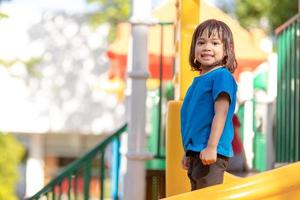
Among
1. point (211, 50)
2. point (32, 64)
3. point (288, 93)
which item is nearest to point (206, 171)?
point (211, 50)

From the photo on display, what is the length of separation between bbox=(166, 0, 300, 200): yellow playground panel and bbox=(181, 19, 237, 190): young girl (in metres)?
0.15

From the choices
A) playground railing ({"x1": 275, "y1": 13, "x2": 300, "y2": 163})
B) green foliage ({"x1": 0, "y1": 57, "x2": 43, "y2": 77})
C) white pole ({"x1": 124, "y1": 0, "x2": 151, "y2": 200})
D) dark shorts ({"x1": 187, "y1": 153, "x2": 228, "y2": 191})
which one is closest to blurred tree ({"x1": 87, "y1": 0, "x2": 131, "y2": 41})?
green foliage ({"x1": 0, "y1": 57, "x2": 43, "y2": 77})

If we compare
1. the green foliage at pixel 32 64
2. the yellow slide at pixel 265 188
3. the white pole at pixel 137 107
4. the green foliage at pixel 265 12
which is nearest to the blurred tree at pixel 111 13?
the green foliage at pixel 32 64

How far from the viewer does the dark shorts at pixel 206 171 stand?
12.4 ft

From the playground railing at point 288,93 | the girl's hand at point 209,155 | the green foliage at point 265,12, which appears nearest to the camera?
the girl's hand at point 209,155

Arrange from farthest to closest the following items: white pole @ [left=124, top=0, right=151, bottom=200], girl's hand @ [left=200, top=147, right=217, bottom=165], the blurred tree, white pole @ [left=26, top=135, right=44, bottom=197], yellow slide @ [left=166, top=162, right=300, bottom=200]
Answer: white pole @ [left=26, top=135, right=44, bottom=197], the blurred tree, white pole @ [left=124, top=0, right=151, bottom=200], girl's hand @ [left=200, top=147, right=217, bottom=165], yellow slide @ [left=166, top=162, right=300, bottom=200]

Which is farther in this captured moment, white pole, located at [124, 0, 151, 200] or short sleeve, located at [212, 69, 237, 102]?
white pole, located at [124, 0, 151, 200]

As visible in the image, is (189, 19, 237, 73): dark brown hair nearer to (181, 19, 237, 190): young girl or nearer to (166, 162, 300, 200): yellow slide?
(181, 19, 237, 190): young girl

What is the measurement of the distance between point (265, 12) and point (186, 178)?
17.3 m

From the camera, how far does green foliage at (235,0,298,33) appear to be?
20438mm

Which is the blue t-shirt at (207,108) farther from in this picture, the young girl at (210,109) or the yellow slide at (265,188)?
the yellow slide at (265,188)

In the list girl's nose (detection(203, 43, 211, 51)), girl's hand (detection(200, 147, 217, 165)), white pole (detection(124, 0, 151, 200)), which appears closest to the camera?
girl's hand (detection(200, 147, 217, 165))

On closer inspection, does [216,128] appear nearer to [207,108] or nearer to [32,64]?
[207,108]

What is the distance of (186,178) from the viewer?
4473 millimetres
